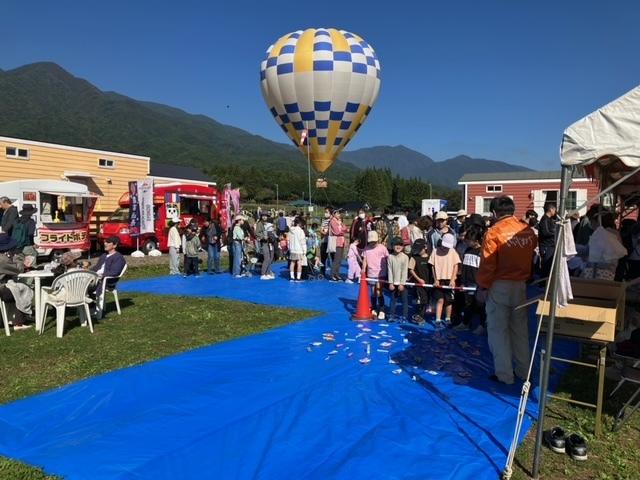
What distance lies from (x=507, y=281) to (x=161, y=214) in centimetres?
1670

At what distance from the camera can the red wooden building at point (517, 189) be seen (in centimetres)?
3409

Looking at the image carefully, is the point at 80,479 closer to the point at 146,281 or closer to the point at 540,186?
the point at 146,281

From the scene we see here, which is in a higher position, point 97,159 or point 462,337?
point 97,159

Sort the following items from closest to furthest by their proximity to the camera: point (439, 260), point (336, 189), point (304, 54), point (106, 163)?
point (439, 260), point (304, 54), point (106, 163), point (336, 189)

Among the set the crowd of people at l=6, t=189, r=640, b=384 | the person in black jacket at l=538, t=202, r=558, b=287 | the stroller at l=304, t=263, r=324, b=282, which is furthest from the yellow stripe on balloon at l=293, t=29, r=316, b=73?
the person in black jacket at l=538, t=202, r=558, b=287

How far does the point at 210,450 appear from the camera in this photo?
12.8 ft

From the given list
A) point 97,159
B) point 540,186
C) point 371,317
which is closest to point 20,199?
point 97,159

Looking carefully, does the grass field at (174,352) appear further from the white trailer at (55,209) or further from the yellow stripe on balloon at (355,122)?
the yellow stripe on balloon at (355,122)

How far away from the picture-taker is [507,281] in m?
5.14

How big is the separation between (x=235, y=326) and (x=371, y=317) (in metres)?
2.32

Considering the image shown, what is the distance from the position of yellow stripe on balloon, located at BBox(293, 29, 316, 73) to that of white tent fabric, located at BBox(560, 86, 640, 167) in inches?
662

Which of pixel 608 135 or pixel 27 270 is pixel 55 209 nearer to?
pixel 27 270

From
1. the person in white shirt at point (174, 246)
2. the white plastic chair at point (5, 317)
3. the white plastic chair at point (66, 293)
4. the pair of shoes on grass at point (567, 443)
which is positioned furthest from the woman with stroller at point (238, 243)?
the pair of shoes on grass at point (567, 443)

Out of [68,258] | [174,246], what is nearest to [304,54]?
[174,246]
